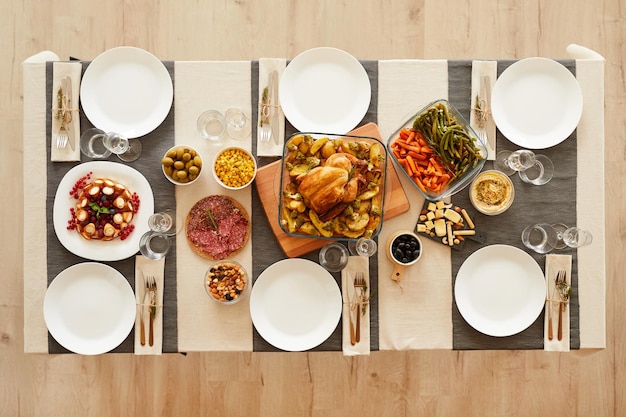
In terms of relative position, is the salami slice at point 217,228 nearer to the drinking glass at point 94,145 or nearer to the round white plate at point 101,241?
the round white plate at point 101,241

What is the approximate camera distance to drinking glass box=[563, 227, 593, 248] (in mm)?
1735

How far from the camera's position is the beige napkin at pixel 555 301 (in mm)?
1756

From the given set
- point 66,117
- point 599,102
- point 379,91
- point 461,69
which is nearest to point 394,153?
point 379,91

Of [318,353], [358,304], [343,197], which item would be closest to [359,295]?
[358,304]

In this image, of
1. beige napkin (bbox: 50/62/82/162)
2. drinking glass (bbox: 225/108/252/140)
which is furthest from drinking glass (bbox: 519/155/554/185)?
beige napkin (bbox: 50/62/82/162)

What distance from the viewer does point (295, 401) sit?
103 inches

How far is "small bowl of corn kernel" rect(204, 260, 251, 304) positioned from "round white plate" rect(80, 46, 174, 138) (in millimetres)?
553

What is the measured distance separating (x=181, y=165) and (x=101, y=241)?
0.39 metres

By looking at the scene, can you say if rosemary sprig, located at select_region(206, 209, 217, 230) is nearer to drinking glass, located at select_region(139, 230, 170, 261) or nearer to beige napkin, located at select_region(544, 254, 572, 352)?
drinking glass, located at select_region(139, 230, 170, 261)

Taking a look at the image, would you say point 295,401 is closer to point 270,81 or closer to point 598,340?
point 598,340

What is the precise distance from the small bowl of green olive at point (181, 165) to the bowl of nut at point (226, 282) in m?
0.32

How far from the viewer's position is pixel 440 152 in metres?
1.68

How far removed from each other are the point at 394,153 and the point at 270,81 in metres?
0.52

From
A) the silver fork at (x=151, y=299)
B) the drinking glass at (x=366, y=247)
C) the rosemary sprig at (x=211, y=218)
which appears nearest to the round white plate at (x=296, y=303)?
the drinking glass at (x=366, y=247)
